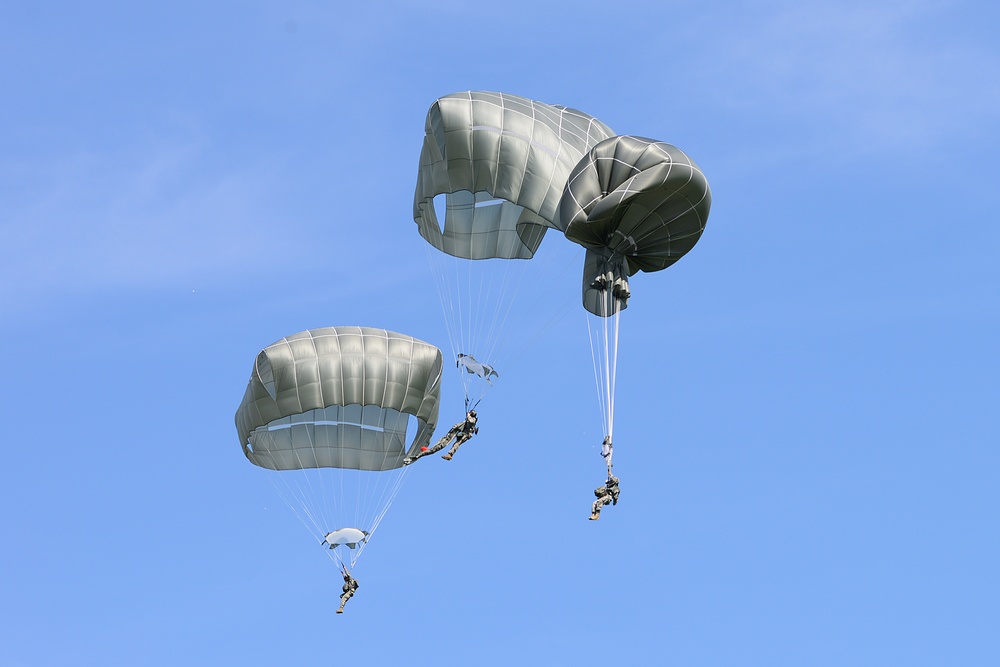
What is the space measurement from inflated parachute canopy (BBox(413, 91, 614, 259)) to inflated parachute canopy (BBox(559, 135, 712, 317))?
1.72 meters

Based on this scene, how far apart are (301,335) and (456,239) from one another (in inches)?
180

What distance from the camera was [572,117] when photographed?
44.6 metres

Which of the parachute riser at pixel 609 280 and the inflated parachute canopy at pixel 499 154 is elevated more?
the inflated parachute canopy at pixel 499 154

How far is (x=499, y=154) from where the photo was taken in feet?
141

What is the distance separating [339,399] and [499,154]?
724 cm

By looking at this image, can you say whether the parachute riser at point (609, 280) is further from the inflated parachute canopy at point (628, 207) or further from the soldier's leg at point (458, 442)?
the soldier's leg at point (458, 442)

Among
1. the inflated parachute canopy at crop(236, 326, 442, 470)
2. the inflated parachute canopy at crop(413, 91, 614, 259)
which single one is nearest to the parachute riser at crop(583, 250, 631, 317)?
the inflated parachute canopy at crop(413, 91, 614, 259)

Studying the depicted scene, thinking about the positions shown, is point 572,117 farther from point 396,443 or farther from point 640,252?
point 396,443

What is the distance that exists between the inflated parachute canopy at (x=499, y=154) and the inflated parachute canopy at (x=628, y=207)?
172 cm

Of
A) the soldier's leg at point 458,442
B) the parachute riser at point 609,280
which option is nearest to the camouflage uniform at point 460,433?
the soldier's leg at point 458,442

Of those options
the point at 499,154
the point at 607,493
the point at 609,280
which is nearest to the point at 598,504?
the point at 607,493

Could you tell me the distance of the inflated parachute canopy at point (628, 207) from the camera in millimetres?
40469

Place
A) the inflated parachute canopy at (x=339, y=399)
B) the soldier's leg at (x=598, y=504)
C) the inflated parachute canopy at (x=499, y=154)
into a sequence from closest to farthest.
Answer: the soldier's leg at (x=598, y=504), the inflated parachute canopy at (x=499, y=154), the inflated parachute canopy at (x=339, y=399)

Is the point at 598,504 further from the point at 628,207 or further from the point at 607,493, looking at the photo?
the point at 628,207
